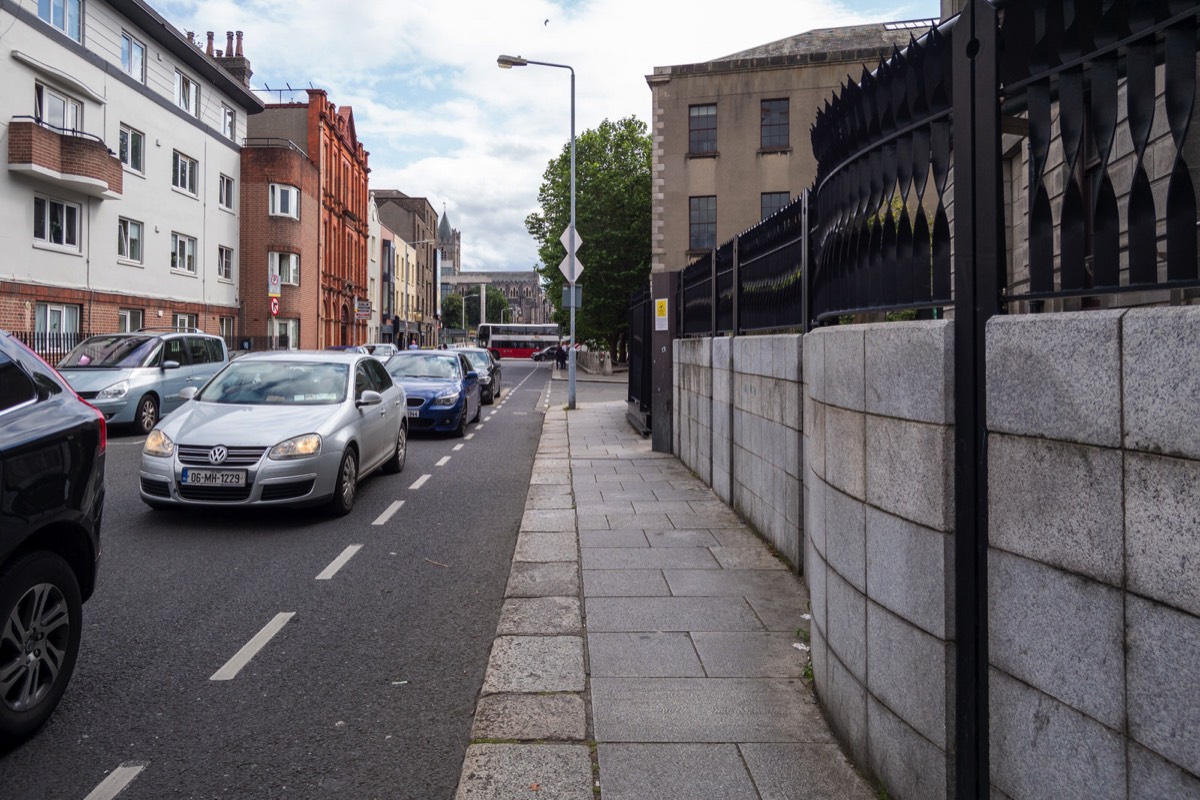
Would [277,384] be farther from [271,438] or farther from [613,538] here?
[613,538]

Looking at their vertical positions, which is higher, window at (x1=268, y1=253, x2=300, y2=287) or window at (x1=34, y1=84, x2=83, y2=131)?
window at (x1=34, y1=84, x2=83, y2=131)

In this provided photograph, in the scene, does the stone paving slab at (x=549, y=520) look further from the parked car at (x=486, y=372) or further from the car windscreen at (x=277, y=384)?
the parked car at (x=486, y=372)

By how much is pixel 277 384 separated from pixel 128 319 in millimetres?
21236

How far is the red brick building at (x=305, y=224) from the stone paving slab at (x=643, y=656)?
85.7 ft

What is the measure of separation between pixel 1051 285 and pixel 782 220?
430 centimetres

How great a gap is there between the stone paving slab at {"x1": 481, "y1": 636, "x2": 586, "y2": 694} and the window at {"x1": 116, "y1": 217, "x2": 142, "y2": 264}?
26.3 m

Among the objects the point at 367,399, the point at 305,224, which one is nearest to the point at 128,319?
the point at 305,224

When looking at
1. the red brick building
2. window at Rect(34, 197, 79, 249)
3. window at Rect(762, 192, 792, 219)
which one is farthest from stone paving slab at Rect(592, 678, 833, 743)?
window at Rect(762, 192, 792, 219)

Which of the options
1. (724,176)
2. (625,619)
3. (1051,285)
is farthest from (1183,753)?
(724,176)

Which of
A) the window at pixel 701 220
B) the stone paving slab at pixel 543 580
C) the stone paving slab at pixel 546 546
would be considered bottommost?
the stone paving slab at pixel 543 580

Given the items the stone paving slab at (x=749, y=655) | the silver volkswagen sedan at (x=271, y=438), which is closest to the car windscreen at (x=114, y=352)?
the silver volkswagen sedan at (x=271, y=438)

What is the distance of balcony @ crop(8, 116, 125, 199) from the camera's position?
21.5m

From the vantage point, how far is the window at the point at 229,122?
35156 millimetres

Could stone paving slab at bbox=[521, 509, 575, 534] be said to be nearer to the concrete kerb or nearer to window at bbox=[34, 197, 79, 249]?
the concrete kerb
